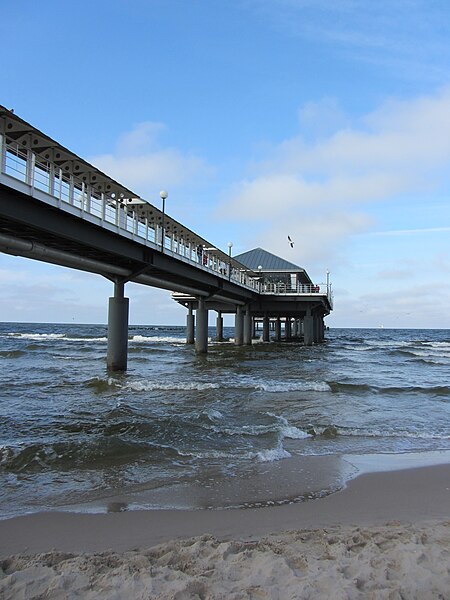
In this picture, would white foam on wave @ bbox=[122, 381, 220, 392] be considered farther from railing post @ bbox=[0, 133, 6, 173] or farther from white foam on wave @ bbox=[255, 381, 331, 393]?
railing post @ bbox=[0, 133, 6, 173]

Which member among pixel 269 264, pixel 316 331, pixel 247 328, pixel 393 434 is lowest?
pixel 393 434

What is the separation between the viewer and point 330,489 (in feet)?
21.4

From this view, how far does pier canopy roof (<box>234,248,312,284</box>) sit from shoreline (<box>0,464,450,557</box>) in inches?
1863

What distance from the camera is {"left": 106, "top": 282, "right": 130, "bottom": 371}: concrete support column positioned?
23562 mm

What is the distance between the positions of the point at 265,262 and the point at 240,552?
179 ft

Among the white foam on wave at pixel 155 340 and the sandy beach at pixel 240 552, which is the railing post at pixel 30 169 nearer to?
the sandy beach at pixel 240 552

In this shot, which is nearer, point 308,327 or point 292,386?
point 292,386

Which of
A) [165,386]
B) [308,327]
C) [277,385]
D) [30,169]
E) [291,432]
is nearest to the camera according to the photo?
[291,432]

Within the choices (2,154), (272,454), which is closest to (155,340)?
(2,154)

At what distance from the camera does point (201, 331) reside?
38250 millimetres

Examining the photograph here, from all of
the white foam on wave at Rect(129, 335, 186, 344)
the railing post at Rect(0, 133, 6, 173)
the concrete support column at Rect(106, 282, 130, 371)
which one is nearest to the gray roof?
the white foam on wave at Rect(129, 335, 186, 344)

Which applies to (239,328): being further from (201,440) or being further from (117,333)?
(201,440)

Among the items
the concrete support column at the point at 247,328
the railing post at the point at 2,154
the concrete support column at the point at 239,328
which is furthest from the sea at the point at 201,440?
the concrete support column at the point at 247,328

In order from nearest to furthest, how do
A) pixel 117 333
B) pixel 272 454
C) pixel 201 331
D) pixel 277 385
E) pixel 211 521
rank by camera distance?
pixel 211 521 → pixel 272 454 → pixel 277 385 → pixel 117 333 → pixel 201 331
